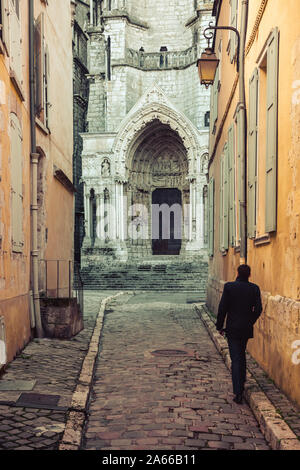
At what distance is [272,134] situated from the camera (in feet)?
20.2

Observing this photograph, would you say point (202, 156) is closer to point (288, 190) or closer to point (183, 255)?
point (183, 255)

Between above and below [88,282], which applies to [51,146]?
above

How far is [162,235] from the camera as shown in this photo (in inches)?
1242

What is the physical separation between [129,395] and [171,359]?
2.11m

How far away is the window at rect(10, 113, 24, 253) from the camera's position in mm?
7480

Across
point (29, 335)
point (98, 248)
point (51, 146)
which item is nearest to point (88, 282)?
point (98, 248)

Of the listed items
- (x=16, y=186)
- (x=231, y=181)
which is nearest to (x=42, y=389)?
(x=16, y=186)

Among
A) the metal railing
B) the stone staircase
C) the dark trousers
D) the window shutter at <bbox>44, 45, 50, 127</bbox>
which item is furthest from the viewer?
the stone staircase

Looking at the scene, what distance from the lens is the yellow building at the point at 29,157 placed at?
705 cm

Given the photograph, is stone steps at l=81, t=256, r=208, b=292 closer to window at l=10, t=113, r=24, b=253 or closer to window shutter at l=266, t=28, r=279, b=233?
window at l=10, t=113, r=24, b=253

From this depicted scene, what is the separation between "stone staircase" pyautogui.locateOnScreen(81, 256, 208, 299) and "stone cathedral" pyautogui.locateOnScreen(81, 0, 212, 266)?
2.25 metres

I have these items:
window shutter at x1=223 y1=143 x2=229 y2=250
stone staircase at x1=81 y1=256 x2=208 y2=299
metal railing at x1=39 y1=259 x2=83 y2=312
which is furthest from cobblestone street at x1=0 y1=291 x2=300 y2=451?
stone staircase at x1=81 y1=256 x2=208 y2=299

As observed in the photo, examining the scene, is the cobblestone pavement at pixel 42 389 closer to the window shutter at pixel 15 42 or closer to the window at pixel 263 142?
the window at pixel 263 142

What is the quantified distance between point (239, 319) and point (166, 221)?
1040 inches
